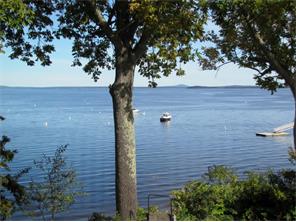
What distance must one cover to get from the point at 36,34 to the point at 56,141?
117 ft

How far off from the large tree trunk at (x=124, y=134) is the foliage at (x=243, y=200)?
127cm

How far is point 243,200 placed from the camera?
400 inches

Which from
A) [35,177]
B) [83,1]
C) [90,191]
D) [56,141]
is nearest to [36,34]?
[83,1]

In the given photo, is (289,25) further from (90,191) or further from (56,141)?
(56,141)

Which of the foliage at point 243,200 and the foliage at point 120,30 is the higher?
the foliage at point 120,30

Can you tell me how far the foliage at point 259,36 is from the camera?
10.2 meters

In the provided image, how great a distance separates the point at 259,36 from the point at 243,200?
12.8ft

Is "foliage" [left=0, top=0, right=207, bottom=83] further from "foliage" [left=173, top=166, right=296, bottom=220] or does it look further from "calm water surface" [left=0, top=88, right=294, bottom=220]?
"calm water surface" [left=0, top=88, right=294, bottom=220]

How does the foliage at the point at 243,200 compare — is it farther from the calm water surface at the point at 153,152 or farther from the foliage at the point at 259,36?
the calm water surface at the point at 153,152

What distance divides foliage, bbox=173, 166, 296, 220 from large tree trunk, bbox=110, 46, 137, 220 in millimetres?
1265

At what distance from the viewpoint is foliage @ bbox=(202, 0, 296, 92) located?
10.2 meters

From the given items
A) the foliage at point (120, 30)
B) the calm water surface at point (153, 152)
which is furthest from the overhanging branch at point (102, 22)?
the calm water surface at point (153, 152)

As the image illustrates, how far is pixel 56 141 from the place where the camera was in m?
47.4

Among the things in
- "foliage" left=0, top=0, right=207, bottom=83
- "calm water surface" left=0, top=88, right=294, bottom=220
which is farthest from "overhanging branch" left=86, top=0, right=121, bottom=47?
"calm water surface" left=0, top=88, right=294, bottom=220
